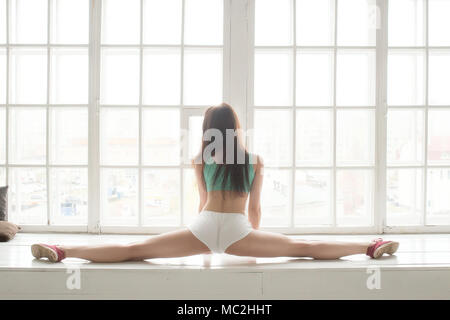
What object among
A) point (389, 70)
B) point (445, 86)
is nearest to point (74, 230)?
point (389, 70)

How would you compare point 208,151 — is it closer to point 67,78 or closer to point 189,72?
point 189,72

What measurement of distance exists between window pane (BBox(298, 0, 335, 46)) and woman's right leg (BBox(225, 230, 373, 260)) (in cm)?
169

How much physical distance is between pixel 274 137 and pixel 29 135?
207cm

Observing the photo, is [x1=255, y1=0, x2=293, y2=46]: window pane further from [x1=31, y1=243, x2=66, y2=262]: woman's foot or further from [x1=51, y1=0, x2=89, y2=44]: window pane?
[x1=31, y1=243, x2=66, y2=262]: woman's foot

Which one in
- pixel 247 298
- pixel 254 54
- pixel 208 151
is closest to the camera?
Answer: pixel 247 298

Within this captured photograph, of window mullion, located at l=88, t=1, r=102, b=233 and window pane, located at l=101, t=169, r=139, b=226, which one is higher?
window mullion, located at l=88, t=1, r=102, b=233

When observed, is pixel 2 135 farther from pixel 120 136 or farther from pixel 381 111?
pixel 381 111

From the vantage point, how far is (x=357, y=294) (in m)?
2.13

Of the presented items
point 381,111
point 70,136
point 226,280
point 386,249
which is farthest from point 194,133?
point 386,249

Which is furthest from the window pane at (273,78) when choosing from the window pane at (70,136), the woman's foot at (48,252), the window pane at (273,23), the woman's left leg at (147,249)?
the woman's foot at (48,252)

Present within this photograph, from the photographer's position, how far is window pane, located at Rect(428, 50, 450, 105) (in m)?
3.10

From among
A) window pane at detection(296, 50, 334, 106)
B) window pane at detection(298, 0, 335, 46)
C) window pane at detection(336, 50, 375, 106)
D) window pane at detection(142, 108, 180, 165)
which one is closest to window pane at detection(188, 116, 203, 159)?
window pane at detection(142, 108, 180, 165)

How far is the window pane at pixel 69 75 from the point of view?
3.07 metres
